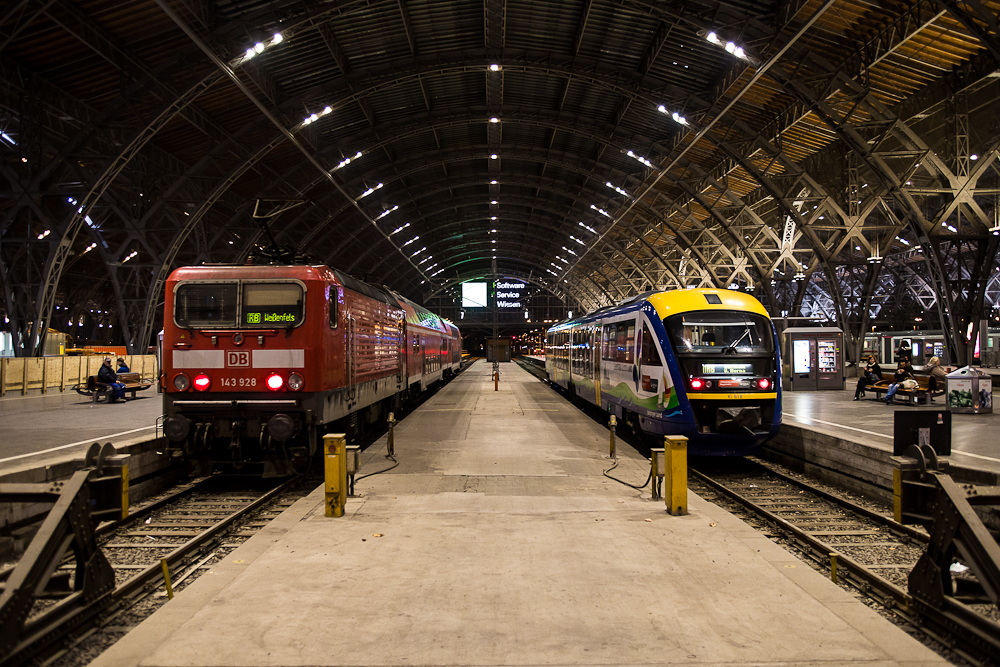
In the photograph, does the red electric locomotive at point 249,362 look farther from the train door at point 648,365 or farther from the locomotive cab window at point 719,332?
the locomotive cab window at point 719,332

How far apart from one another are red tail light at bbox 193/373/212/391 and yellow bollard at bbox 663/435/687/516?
6.06 meters

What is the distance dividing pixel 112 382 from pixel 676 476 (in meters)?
17.7

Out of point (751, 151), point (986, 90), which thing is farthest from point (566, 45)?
point (986, 90)

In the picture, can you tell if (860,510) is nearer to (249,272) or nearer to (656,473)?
(656,473)

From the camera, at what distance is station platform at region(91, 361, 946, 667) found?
12.6 ft

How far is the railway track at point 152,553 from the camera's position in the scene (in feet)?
13.4

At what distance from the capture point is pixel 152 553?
6.47 meters

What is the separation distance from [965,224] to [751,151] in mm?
22363

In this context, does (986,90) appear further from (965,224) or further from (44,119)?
(44,119)

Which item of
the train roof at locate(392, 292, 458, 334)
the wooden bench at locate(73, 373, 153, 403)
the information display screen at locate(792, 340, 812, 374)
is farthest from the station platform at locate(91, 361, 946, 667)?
the information display screen at locate(792, 340, 812, 374)

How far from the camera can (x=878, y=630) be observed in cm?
418

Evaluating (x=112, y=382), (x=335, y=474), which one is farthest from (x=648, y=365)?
(x=112, y=382)

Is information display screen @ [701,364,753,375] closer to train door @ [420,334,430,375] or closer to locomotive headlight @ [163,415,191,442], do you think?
locomotive headlight @ [163,415,191,442]

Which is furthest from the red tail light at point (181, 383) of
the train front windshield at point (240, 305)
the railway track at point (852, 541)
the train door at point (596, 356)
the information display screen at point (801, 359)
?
the information display screen at point (801, 359)
